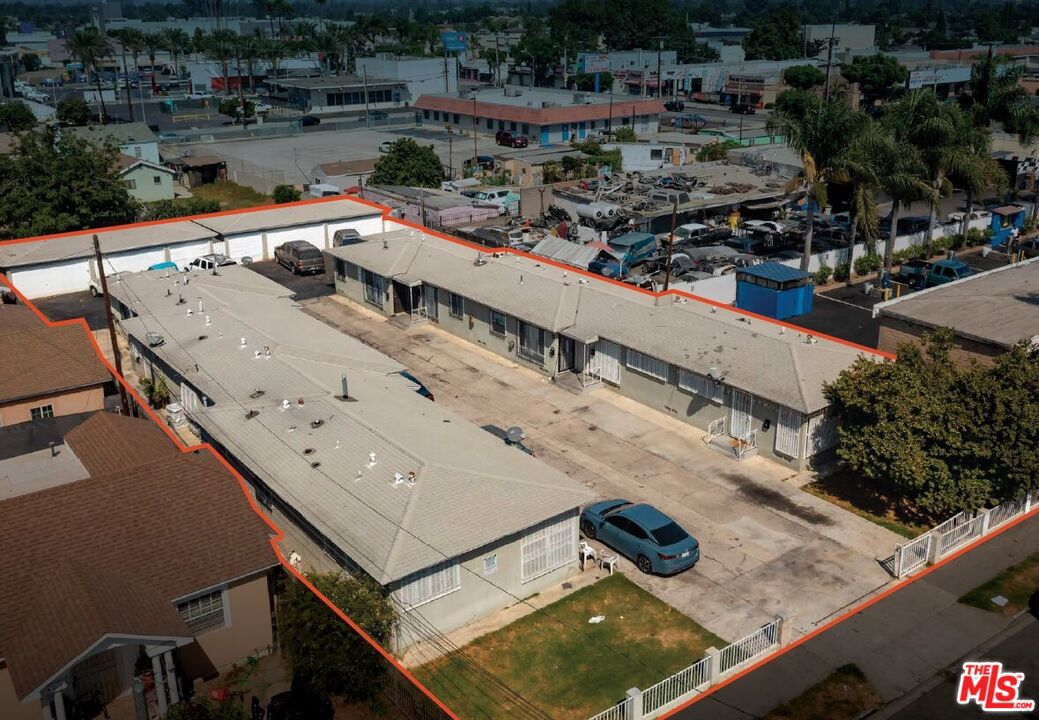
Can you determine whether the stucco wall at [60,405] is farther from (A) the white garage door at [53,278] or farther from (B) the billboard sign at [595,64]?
(B) the billboard sign at [595,64]

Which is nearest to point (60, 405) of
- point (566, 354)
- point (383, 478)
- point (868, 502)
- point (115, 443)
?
point (115, 443)

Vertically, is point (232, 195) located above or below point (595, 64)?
below

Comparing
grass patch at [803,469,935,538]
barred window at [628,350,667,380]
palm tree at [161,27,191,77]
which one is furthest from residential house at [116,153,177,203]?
palm tree at [161,27,191,77]

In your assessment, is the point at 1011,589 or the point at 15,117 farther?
the point at 15,117

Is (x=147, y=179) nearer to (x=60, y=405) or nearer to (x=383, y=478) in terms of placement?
(x=60, y=405)

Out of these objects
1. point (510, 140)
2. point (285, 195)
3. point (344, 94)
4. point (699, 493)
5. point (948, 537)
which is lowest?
point (699, 493)

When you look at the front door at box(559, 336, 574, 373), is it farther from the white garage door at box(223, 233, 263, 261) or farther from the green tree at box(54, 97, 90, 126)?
the green tree at box(54, 97, 90, 126)

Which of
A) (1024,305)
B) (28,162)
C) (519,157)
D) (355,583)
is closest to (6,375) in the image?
(355,583)
